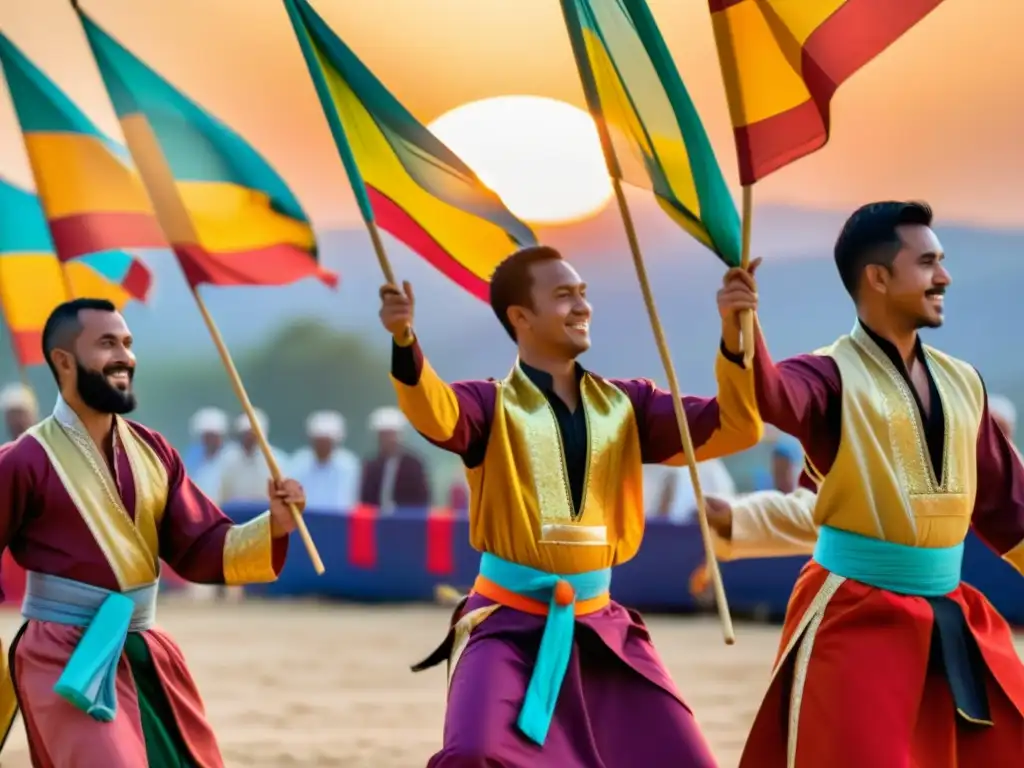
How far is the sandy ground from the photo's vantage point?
5.23 meters

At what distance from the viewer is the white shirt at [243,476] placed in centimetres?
1071

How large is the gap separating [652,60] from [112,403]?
164 cm

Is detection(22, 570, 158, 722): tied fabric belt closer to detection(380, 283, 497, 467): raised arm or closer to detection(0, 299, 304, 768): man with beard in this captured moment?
detection(0, 299, 304, 768): man with beard

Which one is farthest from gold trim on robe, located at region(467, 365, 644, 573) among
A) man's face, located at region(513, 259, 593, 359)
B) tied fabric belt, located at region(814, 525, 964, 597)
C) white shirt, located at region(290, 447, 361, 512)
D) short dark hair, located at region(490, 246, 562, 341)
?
white shirt, located at region(290, 447, 361, 512)

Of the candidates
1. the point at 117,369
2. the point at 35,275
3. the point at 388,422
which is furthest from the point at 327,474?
the point at 117,369

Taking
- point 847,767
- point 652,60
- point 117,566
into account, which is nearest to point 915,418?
point 847,767

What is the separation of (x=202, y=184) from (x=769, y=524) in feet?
6.19

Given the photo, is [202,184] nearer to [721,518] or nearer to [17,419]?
[721,518]

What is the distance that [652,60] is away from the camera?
11.3 feet

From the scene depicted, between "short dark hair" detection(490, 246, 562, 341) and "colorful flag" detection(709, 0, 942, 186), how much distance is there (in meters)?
0.63

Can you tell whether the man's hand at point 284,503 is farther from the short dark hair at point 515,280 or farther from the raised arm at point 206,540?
the short dark hair at point 515,280

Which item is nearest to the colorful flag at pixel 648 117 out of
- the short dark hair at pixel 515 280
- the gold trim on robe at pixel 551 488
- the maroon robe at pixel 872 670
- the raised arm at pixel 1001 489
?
the short dark hair at pixel 515 280

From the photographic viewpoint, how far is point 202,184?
405 cm

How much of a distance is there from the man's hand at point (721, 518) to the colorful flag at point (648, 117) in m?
0.75
